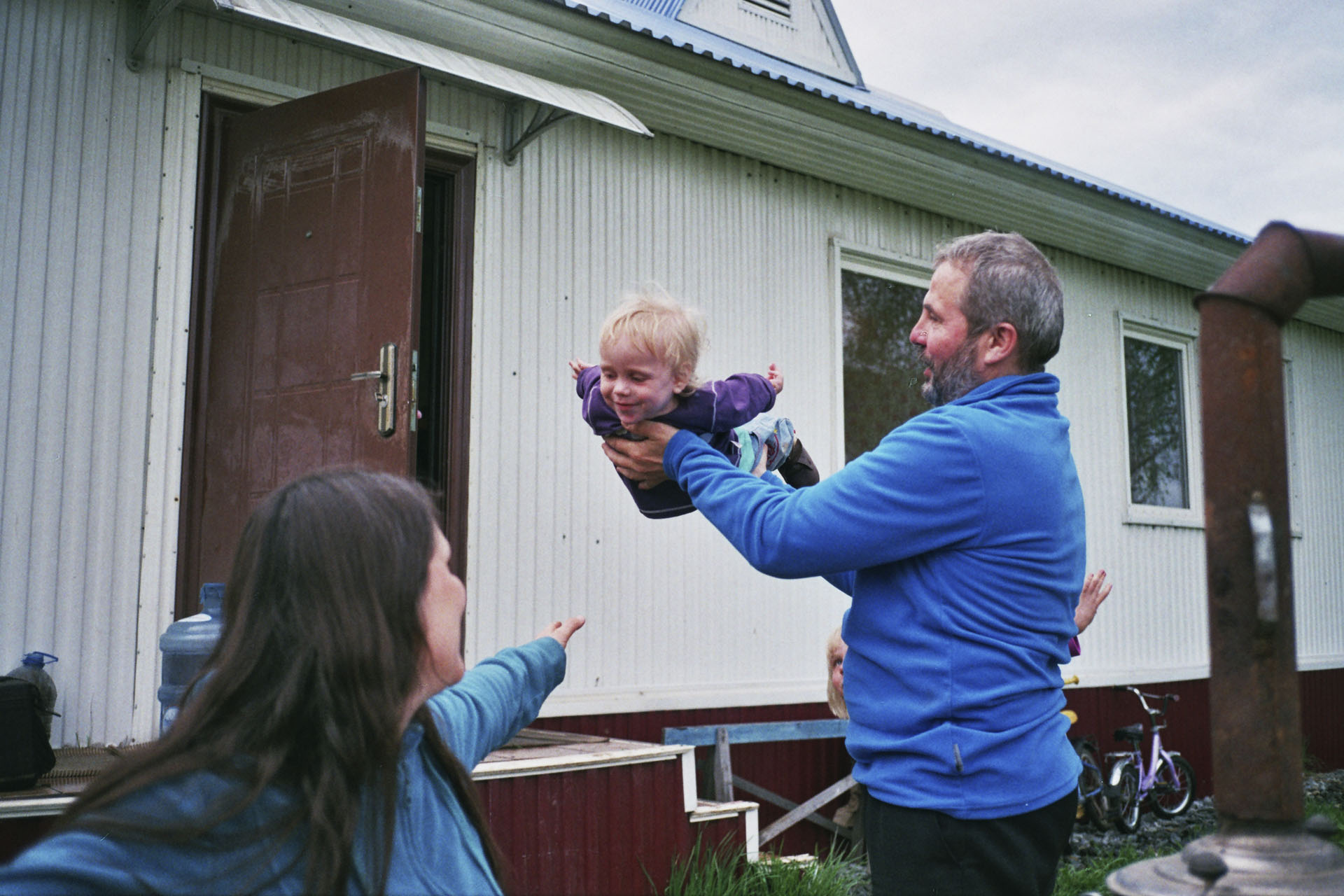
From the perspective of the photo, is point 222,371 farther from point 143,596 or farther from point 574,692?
point 574,692

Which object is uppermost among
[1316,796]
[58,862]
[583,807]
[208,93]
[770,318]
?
[208,93]

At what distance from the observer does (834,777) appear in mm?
7383

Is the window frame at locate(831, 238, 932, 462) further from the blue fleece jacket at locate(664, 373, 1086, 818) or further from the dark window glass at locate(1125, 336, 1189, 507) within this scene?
the blue fleece jacket at locate(664, 373, 1086, 818)

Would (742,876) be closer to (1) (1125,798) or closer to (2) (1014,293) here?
(2) (1014,293)

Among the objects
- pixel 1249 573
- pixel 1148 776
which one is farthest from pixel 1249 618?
pixel 1148 776

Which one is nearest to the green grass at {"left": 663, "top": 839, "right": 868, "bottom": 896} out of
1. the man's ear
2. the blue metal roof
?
the man's ear

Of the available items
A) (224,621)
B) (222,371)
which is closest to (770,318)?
(222,371)

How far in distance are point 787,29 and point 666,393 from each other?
8448 mm

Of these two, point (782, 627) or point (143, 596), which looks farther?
point (782, 627)

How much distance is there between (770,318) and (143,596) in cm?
394

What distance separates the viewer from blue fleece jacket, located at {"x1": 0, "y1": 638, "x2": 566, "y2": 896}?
1209mm

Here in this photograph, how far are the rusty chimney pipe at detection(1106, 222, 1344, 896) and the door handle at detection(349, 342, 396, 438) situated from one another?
3.90 meters

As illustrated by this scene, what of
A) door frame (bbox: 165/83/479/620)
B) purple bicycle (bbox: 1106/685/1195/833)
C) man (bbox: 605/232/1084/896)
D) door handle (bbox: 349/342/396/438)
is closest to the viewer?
man (bbox: 605/232/1084/896)

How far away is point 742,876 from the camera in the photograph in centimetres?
Answer: 516
